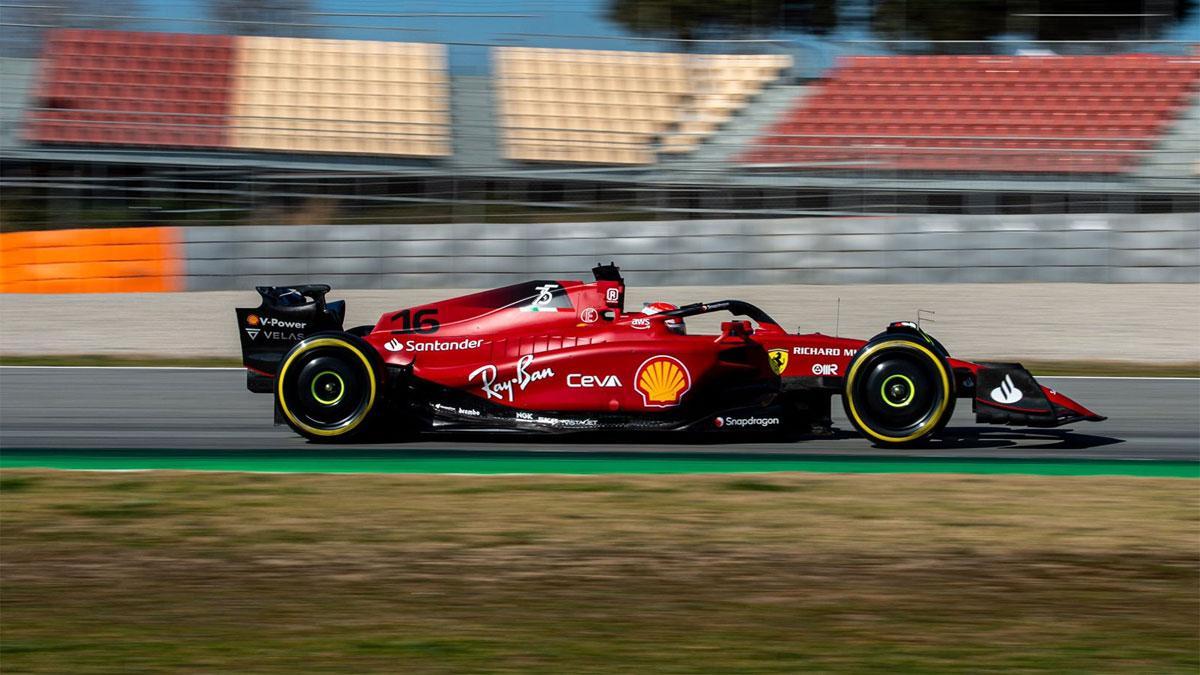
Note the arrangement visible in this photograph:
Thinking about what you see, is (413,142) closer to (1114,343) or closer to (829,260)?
(829,260)

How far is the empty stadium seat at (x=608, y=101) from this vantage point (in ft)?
60.8

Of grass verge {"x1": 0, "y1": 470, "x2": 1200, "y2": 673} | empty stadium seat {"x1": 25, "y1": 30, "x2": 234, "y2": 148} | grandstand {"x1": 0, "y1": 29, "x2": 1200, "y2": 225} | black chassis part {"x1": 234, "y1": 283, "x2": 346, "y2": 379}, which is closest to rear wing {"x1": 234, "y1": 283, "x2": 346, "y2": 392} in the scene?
black chassis part {"x1": 234, "y1": 283, "x2": 346, "y2": 379}

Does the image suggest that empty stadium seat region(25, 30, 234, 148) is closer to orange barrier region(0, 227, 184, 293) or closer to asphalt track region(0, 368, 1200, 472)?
orange barrier region(0, 227, 184, 293)

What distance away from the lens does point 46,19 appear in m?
20.7

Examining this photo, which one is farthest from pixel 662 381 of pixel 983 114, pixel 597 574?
pixel 983 114

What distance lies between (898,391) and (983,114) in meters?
A: 11.6

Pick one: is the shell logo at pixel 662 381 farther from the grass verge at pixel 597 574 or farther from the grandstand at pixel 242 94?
the grandstand at pixel 242 94

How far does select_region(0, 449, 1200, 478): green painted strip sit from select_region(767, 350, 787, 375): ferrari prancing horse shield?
520 mm

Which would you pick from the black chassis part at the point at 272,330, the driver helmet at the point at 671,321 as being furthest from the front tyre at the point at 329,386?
the driver helmet at the point at 671,321

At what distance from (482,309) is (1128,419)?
4.67 metres

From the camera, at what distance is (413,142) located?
18.8 m

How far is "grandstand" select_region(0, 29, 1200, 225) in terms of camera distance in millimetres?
16547

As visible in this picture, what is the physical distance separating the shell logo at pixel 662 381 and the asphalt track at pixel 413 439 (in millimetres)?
350

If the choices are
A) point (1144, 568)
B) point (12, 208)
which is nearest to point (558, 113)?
point (12, 208)
